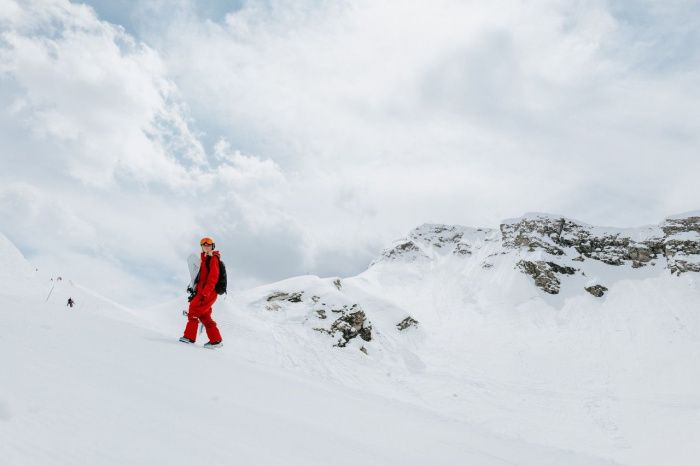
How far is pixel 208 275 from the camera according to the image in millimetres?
6781

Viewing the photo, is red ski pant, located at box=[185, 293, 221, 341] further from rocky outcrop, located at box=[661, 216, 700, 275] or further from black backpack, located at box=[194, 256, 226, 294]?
rocky outcrop, located at box=[661, 216, 700, 275]

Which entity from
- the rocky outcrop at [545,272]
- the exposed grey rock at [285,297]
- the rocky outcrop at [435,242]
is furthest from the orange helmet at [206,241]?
the rocky outcrop at [435,242]

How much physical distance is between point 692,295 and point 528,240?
2645cm

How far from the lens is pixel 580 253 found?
73.4 metres

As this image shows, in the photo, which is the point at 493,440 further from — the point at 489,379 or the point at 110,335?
the point at 489,379

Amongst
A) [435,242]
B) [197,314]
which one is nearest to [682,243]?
[435,242]

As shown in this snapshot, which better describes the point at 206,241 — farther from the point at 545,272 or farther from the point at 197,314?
the point at 545,272

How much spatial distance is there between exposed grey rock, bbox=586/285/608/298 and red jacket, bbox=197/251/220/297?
64.8 m

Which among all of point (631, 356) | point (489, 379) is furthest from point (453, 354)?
point (631, 356)

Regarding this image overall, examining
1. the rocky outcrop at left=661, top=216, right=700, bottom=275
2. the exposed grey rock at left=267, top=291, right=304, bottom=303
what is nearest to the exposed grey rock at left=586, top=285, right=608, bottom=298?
the rocky outcrop at left=661, top=216, right=700, bottom=275

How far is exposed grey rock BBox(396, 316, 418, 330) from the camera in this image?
Answer: 43766 millimetres

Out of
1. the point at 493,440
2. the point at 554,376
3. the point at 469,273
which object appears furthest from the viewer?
the point at 469,273

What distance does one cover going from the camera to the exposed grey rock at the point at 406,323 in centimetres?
4377

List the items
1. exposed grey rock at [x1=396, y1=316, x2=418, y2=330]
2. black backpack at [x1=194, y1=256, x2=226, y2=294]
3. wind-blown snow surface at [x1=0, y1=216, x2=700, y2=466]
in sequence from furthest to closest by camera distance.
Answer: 1. exposed grey rock at [x1=396, y1=316, x2=418, y2=330]
2. black backpack at [x1=194, y1=256, x2=226, y2=294]
3. wind-blown snow surface at [x1=0, y1=216, x2=700, y2=466]
